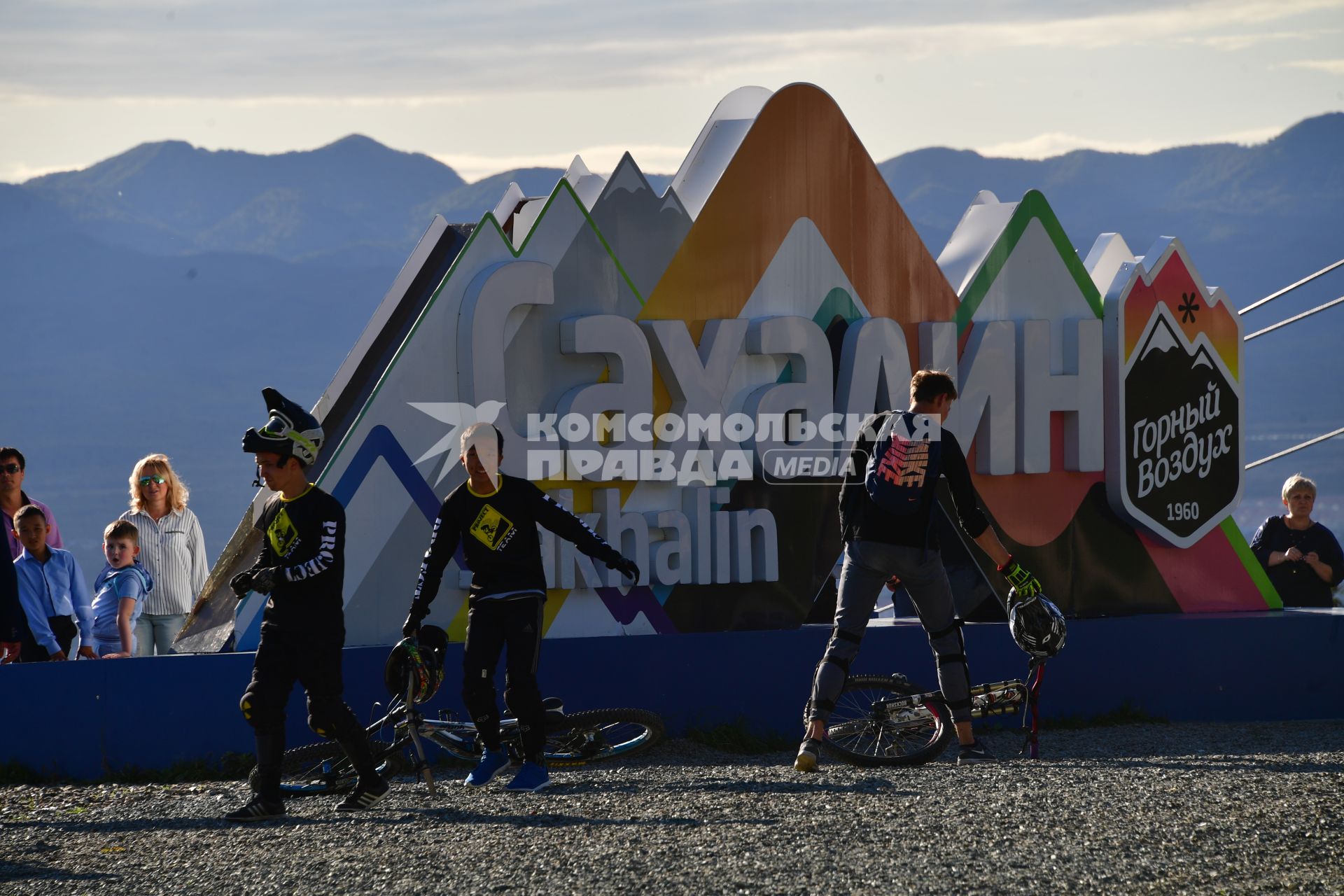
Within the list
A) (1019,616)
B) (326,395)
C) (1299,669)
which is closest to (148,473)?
(326,395)

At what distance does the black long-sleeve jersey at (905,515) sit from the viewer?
24.2ft

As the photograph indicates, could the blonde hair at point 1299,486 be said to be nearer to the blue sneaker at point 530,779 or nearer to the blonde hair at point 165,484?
the blue sneaker at point 530,779

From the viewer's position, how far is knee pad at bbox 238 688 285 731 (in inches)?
267

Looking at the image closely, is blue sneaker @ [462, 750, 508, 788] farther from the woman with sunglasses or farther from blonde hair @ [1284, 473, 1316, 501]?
blonde hair @ [1284, 473, 1316, 501]

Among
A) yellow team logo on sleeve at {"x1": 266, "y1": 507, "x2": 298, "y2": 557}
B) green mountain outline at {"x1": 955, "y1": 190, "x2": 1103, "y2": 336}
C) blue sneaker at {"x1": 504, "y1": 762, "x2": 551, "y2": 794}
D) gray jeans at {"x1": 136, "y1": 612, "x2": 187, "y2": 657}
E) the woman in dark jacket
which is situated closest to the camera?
yellow team logo on sleeve at {"x1": 266, "y1": 507, "x2": 298, "y2": 557}

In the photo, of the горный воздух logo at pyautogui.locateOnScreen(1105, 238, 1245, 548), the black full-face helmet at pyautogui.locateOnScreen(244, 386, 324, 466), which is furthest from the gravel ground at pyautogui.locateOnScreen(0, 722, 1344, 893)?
the горный воздух logo at pyautogui.locateOnScreen(1105, 238, 1245, 548)

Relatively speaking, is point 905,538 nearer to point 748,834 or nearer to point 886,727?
point 886,727

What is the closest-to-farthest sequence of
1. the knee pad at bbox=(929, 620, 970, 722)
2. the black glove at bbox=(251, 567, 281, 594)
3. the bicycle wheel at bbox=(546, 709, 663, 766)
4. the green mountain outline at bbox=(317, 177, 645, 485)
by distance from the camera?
the black glove at bbox=(251, 567, 281, 594) → the knee pad at bbox=(929, 620, 970, 722) → the bicycle wheel at bbox=(546, 709, 663, 766) → the green mountain outline at bbox=(317, 177, 645, 485)

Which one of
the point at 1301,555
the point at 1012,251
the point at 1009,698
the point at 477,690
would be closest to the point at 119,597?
the point at 477,690

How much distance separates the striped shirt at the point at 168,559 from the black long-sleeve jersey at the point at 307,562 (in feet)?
6.44

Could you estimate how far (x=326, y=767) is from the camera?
745 centimetres

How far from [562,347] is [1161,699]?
14.4 feet

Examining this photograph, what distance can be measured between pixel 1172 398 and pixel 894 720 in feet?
12.5

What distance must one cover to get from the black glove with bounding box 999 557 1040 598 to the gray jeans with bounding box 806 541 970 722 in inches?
14.1
